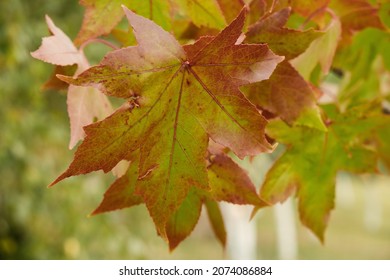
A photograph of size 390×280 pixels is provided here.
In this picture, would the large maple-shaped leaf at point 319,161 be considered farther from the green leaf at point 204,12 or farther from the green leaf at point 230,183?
the green leaf at point 204,12

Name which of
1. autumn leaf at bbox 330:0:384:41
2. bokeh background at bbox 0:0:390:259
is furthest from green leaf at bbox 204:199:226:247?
bokeh background at bbox 0:0:390:259

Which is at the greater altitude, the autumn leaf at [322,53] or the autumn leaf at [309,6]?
the autumn leaf at [309,6]

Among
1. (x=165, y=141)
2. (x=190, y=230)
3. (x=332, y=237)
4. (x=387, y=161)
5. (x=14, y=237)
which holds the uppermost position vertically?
(x=165, y=141)

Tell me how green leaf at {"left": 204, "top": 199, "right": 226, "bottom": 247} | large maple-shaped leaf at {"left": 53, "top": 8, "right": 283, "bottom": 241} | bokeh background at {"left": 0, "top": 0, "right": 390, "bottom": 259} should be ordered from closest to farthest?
large maple-shaped leaf at {"left": 53, "top": 8, "right": 283, "bottom": 241} < green leaf at {"left": 204, "top": 199, "right": 226, "bottom": 247} < bokeh background at {"left": 0, "top": 0, "right": 390, "bottom": 259}

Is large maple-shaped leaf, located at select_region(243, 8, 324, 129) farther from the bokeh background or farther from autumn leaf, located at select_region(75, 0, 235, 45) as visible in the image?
the bokeh background

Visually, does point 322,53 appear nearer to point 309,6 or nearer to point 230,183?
point 309,6

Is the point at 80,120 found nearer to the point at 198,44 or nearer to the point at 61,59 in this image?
the point at 61,59

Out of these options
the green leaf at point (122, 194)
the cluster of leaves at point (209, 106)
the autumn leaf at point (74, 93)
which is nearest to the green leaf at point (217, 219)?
the cluster of leaves at point (209, 106)

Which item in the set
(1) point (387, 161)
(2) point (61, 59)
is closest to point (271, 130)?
(2) point (61, 59)
